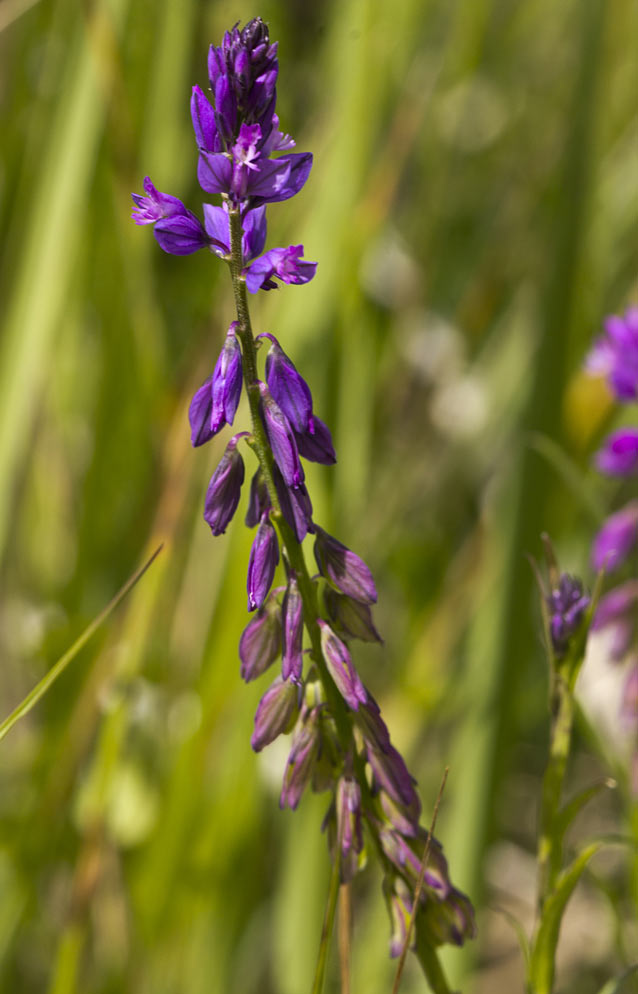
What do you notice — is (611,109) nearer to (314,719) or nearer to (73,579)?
(73,579)

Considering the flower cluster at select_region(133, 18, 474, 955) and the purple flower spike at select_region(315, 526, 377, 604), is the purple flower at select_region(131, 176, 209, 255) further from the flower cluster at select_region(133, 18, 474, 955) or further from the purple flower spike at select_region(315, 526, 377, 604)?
the purple flower spike at select_region(315, 526, 377, 604)

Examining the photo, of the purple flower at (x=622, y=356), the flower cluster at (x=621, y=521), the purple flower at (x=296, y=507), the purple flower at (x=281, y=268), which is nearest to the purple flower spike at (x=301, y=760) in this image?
the purple flower at (x=296, y=507)

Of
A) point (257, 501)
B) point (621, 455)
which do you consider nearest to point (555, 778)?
point (257, 501)

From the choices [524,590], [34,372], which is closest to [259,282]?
A: [524,590]

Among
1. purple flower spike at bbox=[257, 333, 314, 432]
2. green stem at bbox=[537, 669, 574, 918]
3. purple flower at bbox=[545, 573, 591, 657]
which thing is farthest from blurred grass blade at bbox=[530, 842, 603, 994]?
purple flower spike at bbox=[257, 333, 314, 432]

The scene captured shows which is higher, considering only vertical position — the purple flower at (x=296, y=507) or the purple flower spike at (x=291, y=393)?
the purple flower spike at (x=291, y=393)

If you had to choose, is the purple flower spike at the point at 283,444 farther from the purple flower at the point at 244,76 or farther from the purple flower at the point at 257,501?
the purple flower at the point at 244,76
